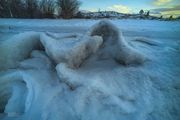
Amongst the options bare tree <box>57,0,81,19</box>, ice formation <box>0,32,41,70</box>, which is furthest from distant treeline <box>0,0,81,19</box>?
ice formation <box>0,32,41,70</box>

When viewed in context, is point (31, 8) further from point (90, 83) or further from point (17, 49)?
point (90, 83)

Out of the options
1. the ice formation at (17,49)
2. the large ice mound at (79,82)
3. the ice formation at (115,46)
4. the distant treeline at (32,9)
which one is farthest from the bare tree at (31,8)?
the ice formation at (115,46)

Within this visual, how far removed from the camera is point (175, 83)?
1.90 m

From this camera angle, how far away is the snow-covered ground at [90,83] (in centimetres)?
164

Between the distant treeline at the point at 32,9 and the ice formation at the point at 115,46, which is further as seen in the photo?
the distant treeline at the point at 32,9

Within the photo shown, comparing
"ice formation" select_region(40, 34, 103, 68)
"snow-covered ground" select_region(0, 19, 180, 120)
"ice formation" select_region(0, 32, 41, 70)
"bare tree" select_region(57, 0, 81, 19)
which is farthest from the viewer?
"bare tree" select_region(57, 0, 81, 19)

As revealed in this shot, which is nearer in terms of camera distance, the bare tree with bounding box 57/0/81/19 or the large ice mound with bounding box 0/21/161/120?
the large ice mound with bounding box 0/21/161/120

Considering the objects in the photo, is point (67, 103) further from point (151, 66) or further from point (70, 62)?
point (151, 66)

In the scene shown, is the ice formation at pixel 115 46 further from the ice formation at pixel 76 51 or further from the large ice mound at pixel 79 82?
the ice formation at pixel 76 51

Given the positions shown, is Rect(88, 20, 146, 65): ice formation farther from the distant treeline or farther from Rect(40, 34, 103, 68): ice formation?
the distant treeline

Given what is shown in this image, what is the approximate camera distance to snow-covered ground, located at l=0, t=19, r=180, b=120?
1640 millimetres

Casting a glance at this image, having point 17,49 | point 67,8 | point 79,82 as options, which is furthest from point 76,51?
point 67,8

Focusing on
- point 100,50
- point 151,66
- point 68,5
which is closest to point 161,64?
point 151,66

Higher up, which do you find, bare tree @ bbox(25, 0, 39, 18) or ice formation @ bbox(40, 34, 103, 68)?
ice formation @ bbox(40, 34, 103, 68)
